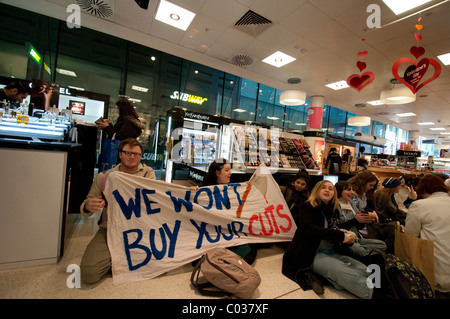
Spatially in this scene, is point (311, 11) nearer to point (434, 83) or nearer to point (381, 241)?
point (381, 241)

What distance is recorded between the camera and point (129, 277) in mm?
1700

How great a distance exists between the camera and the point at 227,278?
1.61 meters

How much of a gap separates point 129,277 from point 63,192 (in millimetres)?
1023

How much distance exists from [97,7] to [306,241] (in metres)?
5.25

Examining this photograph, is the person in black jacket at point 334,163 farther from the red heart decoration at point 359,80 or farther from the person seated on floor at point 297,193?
the person seated on floor at point 297,193

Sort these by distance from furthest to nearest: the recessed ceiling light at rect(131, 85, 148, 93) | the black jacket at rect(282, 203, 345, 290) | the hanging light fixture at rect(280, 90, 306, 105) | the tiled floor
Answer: the recessed ceiling light at rect(131, 85, 148, 93) → the hanging light fixture at rect(280, 90, 306, 105) → the black jacket at rect(282, 203, 345, 290) → the tiled floor

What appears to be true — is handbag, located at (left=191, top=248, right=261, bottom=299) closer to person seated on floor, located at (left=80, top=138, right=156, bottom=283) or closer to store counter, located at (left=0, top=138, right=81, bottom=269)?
person seated on floor, located at (left=80, top=138, right=156, bottom=283)

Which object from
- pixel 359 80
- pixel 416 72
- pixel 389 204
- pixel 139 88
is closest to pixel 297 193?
pixel 389 204

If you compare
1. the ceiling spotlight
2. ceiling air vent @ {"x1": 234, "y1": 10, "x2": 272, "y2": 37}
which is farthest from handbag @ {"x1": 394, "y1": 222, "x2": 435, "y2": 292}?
the ceiling spotlight

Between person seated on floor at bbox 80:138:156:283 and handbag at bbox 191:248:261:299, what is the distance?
2.66 ft

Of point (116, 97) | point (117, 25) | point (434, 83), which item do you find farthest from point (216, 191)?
point (434, 83)

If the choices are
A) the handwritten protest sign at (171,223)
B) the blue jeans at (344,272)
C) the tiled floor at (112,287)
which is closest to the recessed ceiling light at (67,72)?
the tiled floor at (112,287)

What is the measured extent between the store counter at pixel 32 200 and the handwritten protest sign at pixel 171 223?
549 millimetres

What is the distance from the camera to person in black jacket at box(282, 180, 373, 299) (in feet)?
5.83
